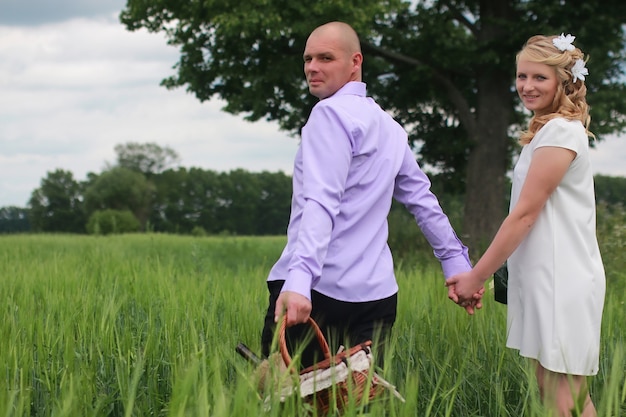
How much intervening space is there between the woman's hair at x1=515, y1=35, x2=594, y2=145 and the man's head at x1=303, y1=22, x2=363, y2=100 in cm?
65

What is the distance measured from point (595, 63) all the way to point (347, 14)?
440 centimetres

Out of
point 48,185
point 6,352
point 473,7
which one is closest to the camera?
point 6,352

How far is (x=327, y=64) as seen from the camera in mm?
2854

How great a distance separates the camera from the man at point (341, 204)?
8.72ft

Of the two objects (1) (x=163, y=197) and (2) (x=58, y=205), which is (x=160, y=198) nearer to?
(1) (x=163, y=197)

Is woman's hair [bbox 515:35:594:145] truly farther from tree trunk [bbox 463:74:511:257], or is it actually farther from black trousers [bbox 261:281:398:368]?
tree trunk [bbox 463:74:511:257]

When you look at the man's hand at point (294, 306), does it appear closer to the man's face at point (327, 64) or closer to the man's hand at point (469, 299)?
the man's face at point (327, 64)

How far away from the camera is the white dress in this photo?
8.84 feet

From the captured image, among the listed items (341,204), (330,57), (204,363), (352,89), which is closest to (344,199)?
(341,204)

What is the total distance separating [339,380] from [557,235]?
1.02 m

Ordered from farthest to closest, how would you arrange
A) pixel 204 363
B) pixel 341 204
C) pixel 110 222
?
pixel 110 222 → pixel 341 204 → pixel 204 363

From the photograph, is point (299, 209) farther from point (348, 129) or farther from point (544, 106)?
point (544, 106)

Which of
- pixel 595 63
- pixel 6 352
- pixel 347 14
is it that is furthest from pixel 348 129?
pixel 595 63

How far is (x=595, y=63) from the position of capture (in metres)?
12.9
